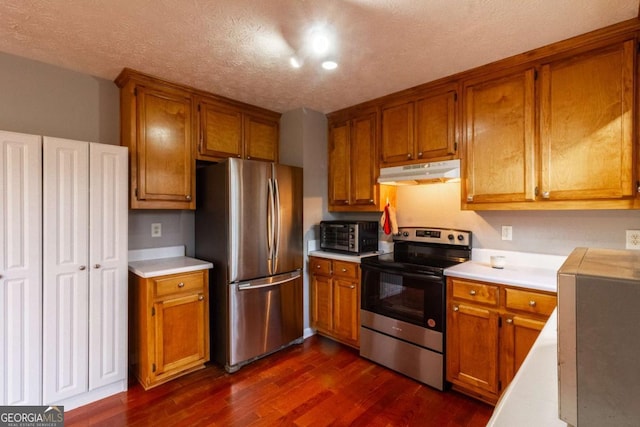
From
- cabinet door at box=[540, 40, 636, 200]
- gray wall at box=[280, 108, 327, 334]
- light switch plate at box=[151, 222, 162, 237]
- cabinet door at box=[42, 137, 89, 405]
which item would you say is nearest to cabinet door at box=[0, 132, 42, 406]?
cabinet door at box=[42, 137, 89, 405]

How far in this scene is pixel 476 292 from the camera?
6.88 feet

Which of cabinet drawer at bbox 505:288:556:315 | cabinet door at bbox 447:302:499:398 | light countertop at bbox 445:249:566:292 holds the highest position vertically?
light countertop at bbox 445:249:566:292

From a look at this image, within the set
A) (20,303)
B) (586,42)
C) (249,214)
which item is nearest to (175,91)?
(249,214)

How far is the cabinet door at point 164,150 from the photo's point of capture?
96.3 inches

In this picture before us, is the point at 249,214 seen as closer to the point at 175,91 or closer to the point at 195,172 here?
the point at 195,172

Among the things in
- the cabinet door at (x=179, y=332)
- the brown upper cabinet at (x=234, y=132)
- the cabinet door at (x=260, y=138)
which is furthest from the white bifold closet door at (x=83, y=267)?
the cabinet door at (x=260, y=138)

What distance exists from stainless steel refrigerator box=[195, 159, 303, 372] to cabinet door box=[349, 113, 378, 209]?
614mm

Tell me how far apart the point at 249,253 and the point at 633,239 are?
269 cm

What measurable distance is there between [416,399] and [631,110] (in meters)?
2.23

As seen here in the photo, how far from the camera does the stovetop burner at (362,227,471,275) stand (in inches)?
97.7

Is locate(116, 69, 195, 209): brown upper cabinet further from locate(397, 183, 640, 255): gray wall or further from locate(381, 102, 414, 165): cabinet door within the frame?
locate(397, 183, 640, 255): gray wall

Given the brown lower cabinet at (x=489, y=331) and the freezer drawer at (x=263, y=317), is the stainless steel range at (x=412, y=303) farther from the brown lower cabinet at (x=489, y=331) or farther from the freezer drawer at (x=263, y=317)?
the freezer drawer at (x=263, y=317)

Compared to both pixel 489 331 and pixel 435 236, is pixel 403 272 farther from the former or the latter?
pixel 489 331

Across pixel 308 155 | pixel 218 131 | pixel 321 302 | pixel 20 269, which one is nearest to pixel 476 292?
pixel 321 302
